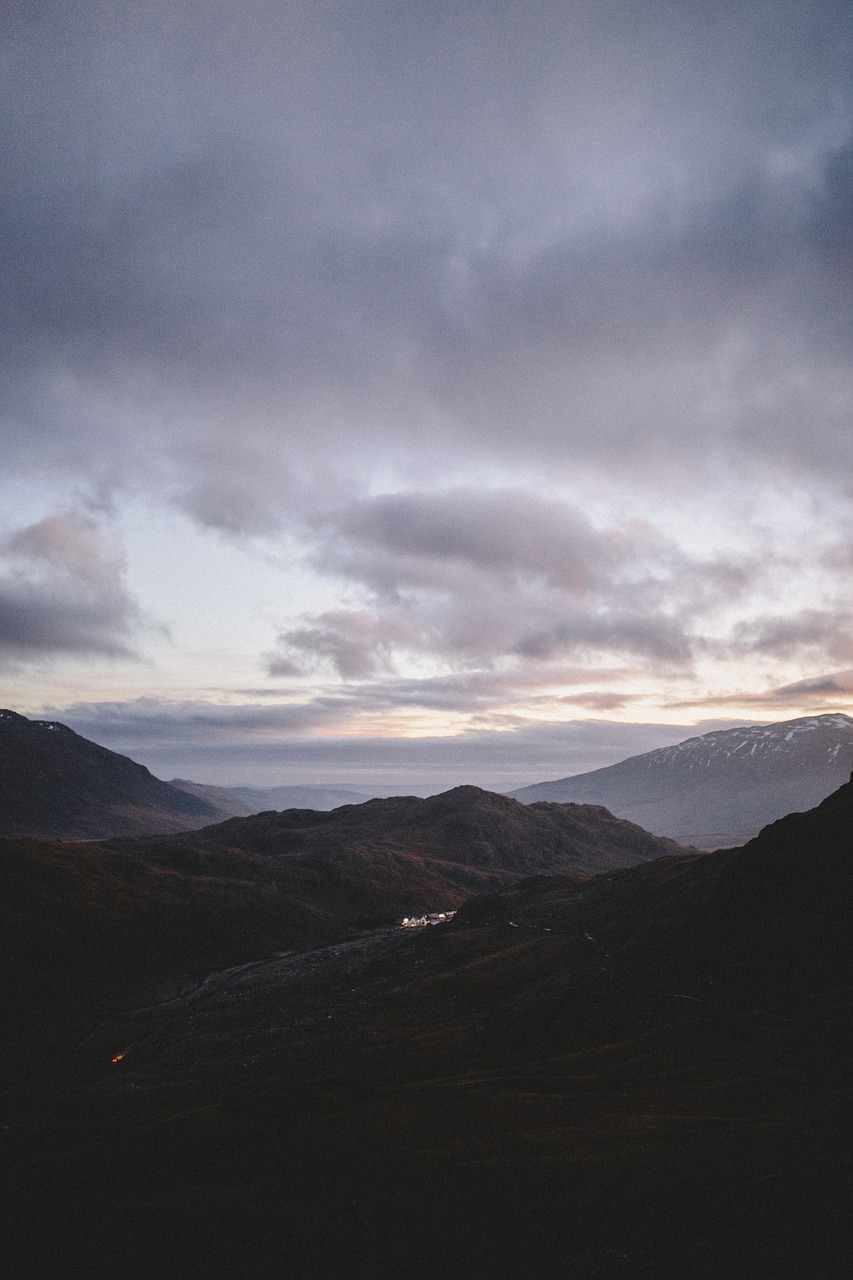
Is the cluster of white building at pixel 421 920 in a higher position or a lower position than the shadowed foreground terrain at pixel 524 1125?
lower

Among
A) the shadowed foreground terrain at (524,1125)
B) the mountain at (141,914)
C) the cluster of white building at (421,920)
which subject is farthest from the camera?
the cluster of white building at (421,920)

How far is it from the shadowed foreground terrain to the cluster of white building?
88.9 meters

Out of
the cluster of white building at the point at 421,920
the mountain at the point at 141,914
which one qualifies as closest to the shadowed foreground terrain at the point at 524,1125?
the mountain at the point at 141,914

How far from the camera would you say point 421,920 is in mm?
169375

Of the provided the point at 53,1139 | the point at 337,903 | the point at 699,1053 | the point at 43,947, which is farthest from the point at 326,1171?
the point at 337,903

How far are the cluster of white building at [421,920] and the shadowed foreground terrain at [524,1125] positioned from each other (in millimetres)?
88927

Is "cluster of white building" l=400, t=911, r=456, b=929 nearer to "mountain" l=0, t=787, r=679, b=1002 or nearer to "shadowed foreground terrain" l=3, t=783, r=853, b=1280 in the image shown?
"mountain" l=0, t=787, r=679, b=1002

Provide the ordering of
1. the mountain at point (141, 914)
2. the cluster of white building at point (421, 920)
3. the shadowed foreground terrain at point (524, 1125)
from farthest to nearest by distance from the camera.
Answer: the cluster of white building at point (421, 920) → the mountain at point (141, 914) → the shadowed foreground terrain at point (524, 1125)

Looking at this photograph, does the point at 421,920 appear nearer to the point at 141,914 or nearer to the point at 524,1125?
the point at 141,914

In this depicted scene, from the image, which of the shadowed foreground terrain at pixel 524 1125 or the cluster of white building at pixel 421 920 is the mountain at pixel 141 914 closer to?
the cluster of white building at pixel 421 920

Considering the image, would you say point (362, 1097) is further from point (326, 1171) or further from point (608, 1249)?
point (608, 1249)

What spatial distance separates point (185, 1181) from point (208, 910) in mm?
140851

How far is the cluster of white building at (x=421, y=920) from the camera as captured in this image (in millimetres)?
163525

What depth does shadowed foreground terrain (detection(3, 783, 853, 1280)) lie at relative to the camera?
2109cm
